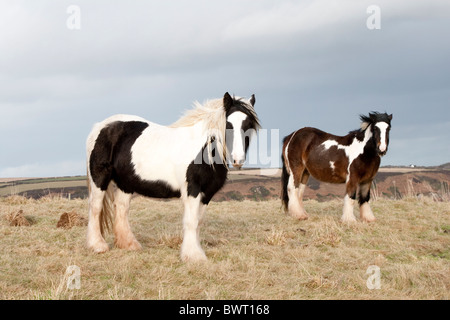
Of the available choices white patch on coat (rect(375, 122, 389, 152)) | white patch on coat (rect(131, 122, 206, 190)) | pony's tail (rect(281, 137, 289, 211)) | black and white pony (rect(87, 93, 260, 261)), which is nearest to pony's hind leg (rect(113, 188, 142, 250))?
black and white pony (rect(87, 93, 260, 261))

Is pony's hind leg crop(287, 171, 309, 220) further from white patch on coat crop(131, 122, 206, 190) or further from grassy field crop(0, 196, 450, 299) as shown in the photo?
white patch on coat crop(131, 122, 206, 190)

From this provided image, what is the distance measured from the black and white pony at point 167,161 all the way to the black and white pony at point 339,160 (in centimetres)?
429

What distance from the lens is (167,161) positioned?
21.2 ft

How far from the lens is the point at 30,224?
950cm

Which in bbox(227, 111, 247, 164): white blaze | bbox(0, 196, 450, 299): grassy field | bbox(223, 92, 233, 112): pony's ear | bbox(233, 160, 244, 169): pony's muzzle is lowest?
bbox(0, 196, 450, 299): grassy field

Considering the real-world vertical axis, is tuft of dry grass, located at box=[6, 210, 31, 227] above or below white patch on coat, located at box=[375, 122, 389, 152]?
below

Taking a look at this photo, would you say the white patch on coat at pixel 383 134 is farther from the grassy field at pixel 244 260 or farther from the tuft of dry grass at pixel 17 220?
the tuft of dry grass at pixel 17 220

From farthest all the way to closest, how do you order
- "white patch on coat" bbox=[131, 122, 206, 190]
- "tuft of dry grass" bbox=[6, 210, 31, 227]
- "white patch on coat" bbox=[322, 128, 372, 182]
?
1. "white patch on coat" bbox=[322, 128, 372, 182]
2. "tuft of dry grass" bbox=[6, 210, 31, 227]
3. "white patch on coat" bbox=[131, 122, 206, 190]

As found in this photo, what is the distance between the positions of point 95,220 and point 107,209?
0.93ft

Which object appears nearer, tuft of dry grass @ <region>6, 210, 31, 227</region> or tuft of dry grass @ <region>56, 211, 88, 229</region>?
tuft of dry grass @ <region>56, 211, 88, 229</region>

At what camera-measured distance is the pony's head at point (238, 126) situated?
5.59 meters

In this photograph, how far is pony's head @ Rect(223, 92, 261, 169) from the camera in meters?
5.59
